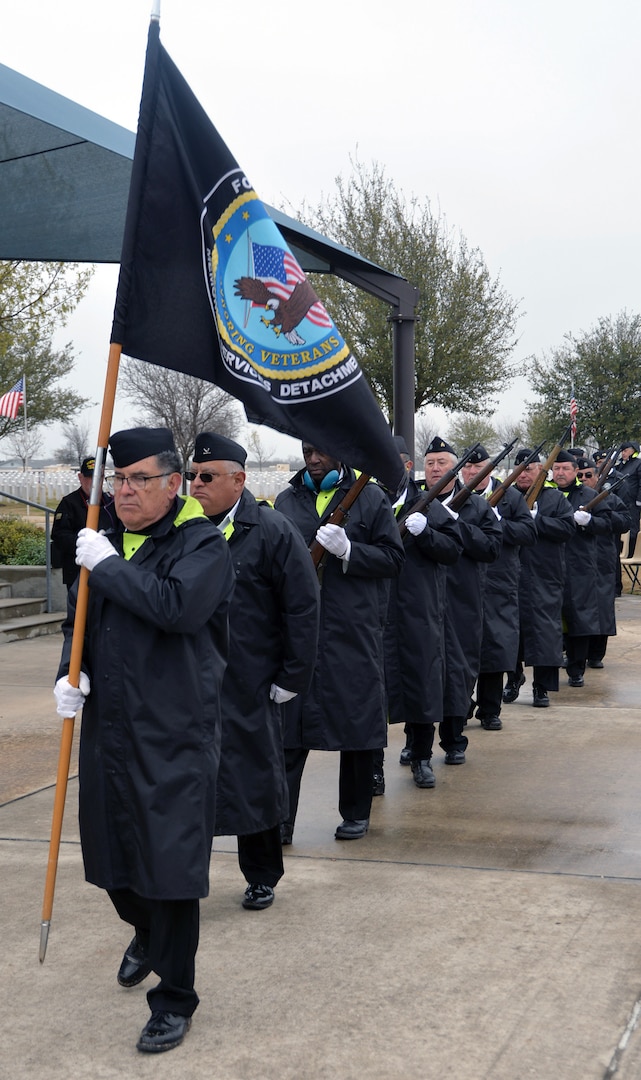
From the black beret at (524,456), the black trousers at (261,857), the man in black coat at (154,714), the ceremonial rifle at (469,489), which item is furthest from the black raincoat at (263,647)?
the black beret at (524,456)

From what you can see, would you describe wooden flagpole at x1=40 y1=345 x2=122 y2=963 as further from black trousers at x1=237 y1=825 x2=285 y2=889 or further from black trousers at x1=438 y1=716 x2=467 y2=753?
black trousers at x1=438 y1=716 x2=467 y2=753

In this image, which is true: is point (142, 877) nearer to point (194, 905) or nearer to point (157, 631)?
point (194, 905)

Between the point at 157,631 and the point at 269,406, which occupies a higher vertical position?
the point at 269,406

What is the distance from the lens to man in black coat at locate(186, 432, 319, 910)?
452 centimetres

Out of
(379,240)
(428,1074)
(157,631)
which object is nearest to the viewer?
(428,1074)

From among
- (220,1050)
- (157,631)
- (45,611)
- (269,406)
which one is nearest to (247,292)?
(269,406)

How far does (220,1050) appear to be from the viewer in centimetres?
348

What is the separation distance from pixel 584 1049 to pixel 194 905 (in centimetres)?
115

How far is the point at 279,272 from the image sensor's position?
3857mm

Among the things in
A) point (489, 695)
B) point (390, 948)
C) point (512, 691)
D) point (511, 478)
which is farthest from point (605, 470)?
point (390, 948)

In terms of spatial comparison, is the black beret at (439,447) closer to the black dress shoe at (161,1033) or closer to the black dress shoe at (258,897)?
the black dress shoe at (258,897)

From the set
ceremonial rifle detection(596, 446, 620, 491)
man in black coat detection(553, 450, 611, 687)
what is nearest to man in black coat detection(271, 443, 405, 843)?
man in black coat detection(553, 450, 611, 687)

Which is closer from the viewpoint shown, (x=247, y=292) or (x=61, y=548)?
(x=247, y=292)

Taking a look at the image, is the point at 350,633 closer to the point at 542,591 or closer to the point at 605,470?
the point at 542,591
